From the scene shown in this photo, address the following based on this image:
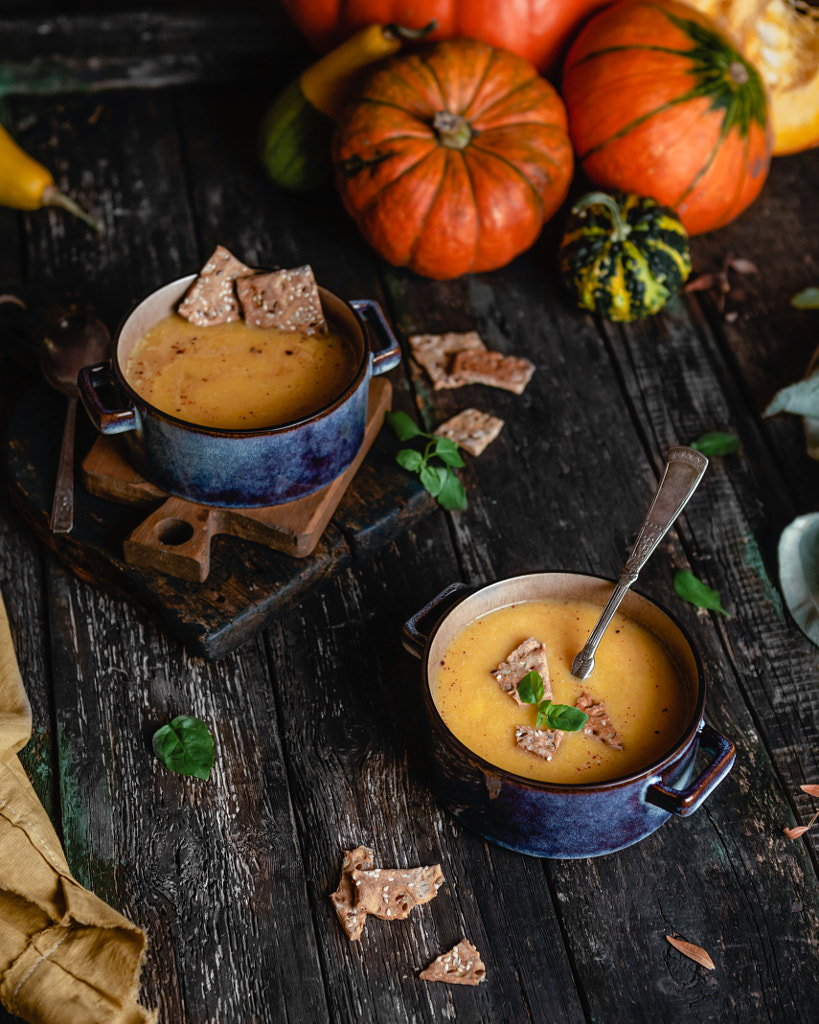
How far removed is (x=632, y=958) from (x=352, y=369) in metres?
0.84

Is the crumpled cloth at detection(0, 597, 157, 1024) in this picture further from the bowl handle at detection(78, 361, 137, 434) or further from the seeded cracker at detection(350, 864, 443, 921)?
the bowl handle at detection(78, 361, 137, 434)

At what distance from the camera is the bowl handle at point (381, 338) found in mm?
1471

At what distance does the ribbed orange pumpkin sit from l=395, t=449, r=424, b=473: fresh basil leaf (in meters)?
0.49

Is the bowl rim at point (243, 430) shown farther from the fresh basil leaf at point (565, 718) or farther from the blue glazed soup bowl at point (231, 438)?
the fresh basil leaf at point (565, 718)

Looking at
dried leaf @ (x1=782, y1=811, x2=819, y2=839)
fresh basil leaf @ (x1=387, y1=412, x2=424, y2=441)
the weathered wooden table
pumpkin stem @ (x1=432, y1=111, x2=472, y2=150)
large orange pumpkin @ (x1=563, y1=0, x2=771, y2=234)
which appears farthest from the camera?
large orange pumpkin @ (x1=563, y1=0, x2=771, y2=234)

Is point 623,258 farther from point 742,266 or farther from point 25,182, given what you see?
point 25,182

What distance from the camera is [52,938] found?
112 cm

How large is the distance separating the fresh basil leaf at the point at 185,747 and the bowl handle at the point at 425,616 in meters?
0.30

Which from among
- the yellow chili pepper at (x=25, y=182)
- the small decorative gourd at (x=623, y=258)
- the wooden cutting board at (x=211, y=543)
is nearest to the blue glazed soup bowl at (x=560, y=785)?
the wooden cutting board at (x=211, y=543)

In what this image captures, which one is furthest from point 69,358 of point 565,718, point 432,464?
point 565,718

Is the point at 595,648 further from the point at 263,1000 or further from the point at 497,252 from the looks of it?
the point at 497,252

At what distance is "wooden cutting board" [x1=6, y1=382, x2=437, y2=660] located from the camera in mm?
1379

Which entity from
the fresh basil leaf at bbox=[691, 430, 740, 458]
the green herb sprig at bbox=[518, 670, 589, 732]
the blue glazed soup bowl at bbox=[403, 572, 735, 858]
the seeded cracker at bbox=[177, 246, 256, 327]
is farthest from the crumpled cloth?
the fresh basil leaf at bbox=[691, 430, 740, 458]

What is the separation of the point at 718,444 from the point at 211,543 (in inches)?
34.4
